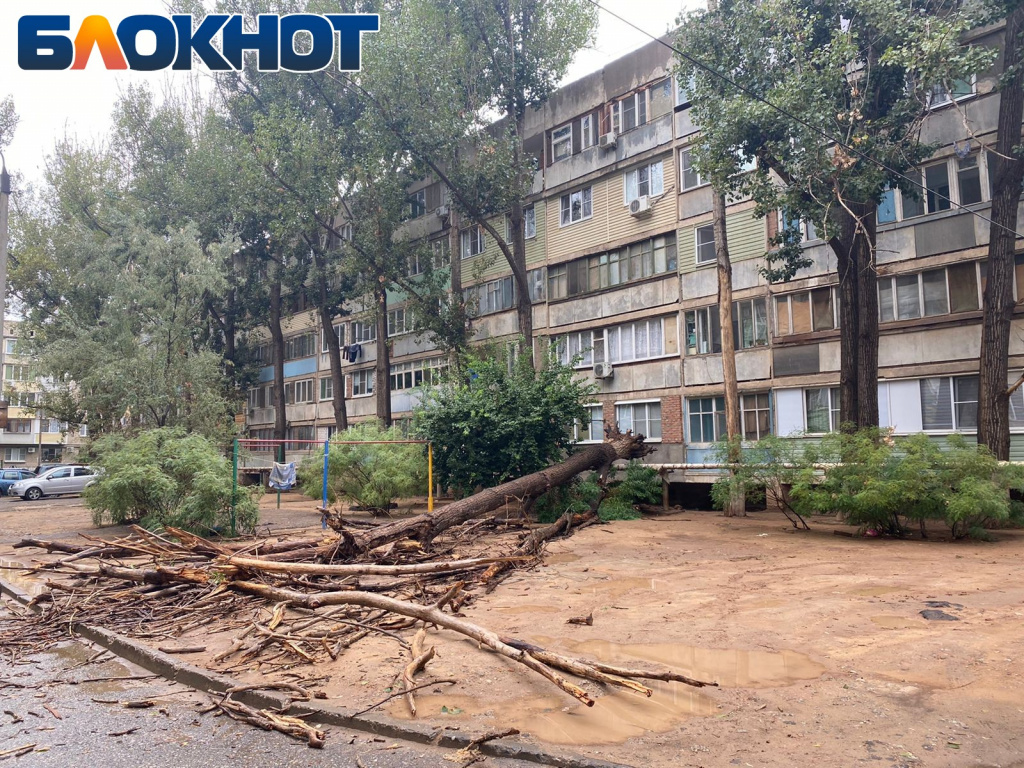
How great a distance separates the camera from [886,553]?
12.9 meters

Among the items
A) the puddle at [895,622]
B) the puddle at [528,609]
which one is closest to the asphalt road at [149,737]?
the puddle at [528,609]

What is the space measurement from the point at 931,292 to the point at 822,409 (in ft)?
13.9

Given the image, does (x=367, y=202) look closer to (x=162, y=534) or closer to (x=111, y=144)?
(x=111, y=144)

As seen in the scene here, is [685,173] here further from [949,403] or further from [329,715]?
[329,715]

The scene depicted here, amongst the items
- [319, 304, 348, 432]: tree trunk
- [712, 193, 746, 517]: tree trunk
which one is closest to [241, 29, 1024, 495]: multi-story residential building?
[712, 193, 746, 517]: tree trunk

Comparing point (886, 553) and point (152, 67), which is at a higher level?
point (152, 67)

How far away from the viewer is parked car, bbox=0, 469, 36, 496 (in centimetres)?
3931

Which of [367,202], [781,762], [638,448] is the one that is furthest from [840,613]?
[367,202]

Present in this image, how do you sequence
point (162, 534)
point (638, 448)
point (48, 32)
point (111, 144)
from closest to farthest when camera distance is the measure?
point (48, 32), point (162, 534), point (638, 448), point (111, 144)

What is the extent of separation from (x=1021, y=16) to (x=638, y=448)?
1341 cm

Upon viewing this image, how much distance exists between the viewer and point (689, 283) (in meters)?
25.4

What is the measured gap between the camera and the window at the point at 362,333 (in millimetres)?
40031

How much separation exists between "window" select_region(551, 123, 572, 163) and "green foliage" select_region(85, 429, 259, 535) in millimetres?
18803

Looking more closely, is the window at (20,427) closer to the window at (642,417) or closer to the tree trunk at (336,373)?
the tree trunk at (336,373)
